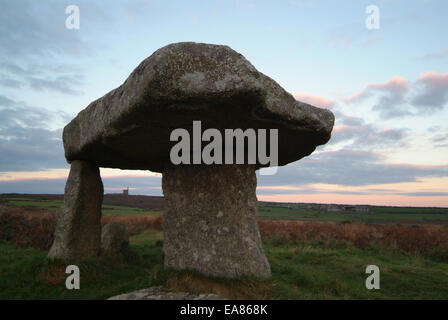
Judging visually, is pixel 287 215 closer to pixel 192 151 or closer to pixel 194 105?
pixel 192 151

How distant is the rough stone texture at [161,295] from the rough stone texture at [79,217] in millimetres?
3131

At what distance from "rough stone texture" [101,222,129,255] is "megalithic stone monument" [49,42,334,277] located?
1.70 ft

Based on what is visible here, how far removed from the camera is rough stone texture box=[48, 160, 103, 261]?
293 inches

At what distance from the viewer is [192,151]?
20.9 ft

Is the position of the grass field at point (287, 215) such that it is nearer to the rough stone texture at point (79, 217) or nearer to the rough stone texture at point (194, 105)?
the rough stone texture at point (79, 217)

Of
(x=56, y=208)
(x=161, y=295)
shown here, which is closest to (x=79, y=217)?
(x=161, y=295)

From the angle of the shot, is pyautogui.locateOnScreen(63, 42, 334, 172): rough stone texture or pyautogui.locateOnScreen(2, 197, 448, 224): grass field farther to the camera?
pyautogui.locateOnScreen(2, 197, 448, 224): grass field

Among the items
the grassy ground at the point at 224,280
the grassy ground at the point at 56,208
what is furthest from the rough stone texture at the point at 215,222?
the grassy ground at the point at 56,208

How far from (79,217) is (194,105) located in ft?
16.2

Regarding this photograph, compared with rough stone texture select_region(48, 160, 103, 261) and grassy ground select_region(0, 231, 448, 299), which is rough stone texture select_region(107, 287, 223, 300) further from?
rough stone texture select_region(48, 160, 103, 261)

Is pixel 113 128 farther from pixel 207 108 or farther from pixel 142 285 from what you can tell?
pixel 142 285

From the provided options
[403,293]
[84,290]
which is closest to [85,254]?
[84,290]

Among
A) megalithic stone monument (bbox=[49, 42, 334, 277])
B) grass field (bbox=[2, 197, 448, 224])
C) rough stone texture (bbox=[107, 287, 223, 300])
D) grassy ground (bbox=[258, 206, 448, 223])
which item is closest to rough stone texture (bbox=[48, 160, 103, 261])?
megalithic stone monument (bbox=[49, 42, 334, 277])

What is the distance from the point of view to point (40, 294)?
6109mm
